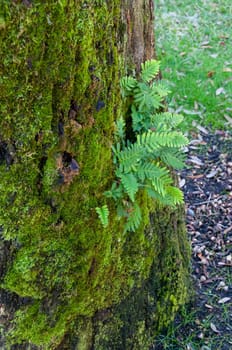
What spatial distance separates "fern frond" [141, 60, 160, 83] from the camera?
2498 millimetres

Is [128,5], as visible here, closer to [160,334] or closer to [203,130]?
[160,334]

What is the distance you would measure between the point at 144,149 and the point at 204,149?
303cm

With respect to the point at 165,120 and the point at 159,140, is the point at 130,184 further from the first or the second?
the point at 165,120

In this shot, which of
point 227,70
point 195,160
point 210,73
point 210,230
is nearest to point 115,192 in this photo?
point 210,230

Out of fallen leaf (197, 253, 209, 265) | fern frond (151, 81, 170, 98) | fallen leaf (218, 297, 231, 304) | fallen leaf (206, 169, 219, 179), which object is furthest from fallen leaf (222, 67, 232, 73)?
fern frond (151, 81, 170, 98)

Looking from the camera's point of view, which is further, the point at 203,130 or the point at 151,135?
the point at 203,130

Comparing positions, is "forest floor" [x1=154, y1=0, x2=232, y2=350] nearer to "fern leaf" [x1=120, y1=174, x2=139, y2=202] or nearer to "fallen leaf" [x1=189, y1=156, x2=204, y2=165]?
"fallen leaf" [x1=189, y1=156, x2=204, y2=165]

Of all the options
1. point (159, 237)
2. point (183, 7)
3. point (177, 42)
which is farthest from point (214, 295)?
point (183, 7)

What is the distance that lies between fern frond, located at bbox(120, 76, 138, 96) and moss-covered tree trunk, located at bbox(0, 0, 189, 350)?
6 cm

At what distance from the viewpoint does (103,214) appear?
2326 millimetres

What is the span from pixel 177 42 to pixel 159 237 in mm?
5221

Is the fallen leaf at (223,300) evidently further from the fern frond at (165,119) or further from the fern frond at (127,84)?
the fern frond at (127,84)

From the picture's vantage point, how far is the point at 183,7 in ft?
29.0

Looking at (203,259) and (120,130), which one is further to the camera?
(203,259)
